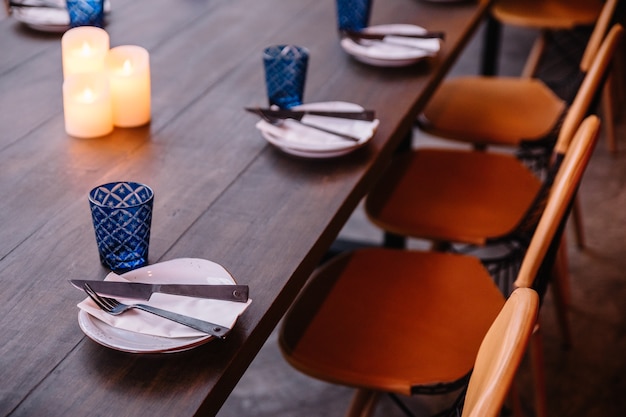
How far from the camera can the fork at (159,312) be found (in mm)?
1096

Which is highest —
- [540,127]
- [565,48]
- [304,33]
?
[304,33]

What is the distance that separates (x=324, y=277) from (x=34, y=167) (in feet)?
1.95

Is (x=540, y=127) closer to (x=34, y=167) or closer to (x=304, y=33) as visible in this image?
(x=304, y=33)

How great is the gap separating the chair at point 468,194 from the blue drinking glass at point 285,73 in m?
0.44

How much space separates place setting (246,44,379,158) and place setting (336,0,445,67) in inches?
11.6

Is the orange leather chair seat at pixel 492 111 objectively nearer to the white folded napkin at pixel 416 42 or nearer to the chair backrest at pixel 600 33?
the chair backrest at pixel 600 33

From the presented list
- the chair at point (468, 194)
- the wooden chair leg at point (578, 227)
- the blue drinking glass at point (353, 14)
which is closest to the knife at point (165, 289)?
the chair at point (468, 194)

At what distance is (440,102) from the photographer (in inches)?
104

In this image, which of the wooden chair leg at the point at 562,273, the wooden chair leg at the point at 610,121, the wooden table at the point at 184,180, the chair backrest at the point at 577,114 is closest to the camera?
the wooden table at the point at 184,180

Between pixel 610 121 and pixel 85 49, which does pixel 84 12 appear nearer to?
pixel 85 49

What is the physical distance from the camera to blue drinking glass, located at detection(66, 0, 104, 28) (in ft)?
6.43

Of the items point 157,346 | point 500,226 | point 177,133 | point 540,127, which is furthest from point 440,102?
point 157,346

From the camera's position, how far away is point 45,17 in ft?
6.81

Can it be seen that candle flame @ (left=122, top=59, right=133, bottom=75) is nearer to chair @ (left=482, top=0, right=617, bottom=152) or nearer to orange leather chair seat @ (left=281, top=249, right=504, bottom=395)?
orange leather chair seat @ (left=281, top=249, right=504, bottom=395)
